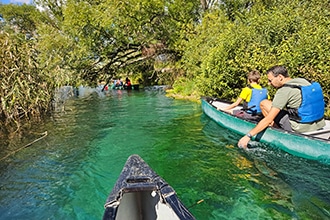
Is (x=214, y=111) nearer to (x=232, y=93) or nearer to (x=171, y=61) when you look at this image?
(x=232, y=93)

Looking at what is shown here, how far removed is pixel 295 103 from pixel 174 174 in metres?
2.76

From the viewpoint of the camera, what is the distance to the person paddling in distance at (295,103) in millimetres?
5215

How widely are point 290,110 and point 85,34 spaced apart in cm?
1630

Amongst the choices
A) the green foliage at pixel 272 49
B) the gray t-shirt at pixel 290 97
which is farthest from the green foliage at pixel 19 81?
the gray t-shirt at pixel 290 97

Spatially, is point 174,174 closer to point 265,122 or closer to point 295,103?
point 265,122

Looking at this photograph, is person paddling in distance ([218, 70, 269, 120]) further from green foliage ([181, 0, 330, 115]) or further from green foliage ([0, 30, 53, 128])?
green foliage ([0, 30, 53, 128])

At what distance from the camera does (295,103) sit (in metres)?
5.39

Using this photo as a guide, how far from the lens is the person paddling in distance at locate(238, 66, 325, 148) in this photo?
5215 mm

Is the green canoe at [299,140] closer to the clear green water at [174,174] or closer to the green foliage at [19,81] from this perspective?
the clear green water at [174,174]

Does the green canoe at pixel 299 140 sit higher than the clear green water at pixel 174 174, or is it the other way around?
the green canoe at pixel 299 140

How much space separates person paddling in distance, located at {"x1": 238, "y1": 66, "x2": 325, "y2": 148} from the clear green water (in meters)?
0.73

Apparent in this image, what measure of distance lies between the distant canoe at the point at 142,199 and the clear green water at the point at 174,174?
0.92 meters

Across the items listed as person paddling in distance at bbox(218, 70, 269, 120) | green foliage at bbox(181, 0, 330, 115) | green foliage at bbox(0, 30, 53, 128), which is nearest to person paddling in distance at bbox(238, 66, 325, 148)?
person paddling in distance at bbox(218, 70, 269, 120)

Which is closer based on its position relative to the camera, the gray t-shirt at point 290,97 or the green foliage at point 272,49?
the gray t-shirt at point 290,97
